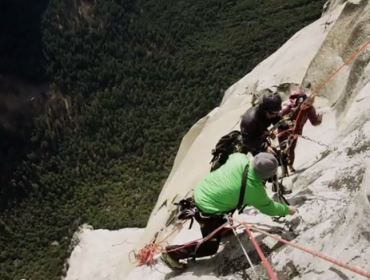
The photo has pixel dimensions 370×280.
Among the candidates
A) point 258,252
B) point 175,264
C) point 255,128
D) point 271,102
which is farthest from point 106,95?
point 258,252

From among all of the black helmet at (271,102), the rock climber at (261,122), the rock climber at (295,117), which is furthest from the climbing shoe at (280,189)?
the black helmet at (271,102)

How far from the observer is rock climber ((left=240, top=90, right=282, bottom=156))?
10511 mm

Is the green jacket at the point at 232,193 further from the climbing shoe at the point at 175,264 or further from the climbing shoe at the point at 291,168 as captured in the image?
the climbing shoe at the point at 291,168

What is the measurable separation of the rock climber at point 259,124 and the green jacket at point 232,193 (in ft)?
7.12

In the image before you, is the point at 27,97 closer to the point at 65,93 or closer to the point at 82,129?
the point at 65,93

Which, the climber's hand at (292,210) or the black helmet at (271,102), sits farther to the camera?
the black helmet at (271,102)

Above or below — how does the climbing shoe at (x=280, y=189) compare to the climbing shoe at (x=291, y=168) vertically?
above

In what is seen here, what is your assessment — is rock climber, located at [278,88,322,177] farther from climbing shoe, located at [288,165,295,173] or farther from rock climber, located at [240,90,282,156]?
rock climber, located at [240,90,282,156]

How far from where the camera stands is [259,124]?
10.7 m

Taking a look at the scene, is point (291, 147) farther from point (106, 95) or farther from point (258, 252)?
point (106, 95)

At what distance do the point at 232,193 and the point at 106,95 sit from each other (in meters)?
47.7

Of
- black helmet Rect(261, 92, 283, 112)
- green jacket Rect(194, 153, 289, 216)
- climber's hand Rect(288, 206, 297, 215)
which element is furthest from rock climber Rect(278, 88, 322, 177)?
green jacket Rect(194, 153, 289, 216)

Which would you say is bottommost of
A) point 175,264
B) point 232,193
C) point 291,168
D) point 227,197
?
point 175,264

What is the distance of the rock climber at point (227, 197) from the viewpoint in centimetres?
814
